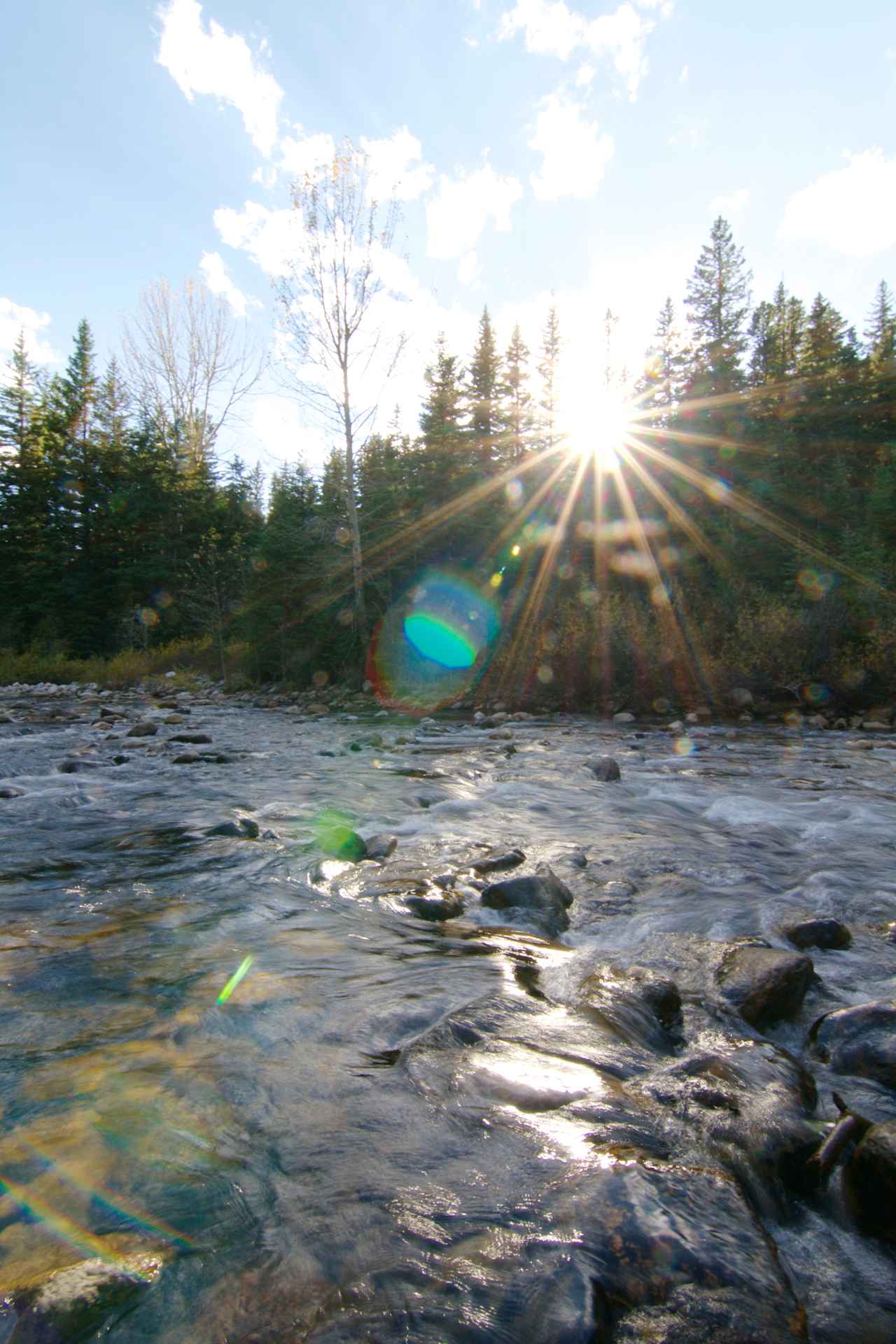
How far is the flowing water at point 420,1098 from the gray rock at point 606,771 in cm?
242

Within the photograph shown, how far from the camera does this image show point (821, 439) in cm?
2981

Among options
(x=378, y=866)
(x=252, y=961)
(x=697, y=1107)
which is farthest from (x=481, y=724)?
(x=697, y=1107)

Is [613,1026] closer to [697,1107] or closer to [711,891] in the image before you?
[697,1107]

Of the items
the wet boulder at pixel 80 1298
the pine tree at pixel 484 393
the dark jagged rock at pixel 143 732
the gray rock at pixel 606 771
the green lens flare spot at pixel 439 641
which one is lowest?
the gray rock at pixel 606 771

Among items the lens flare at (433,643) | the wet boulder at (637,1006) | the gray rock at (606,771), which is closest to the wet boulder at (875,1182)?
the wet boulder at (637,1006)

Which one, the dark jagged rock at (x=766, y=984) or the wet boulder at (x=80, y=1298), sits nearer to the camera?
the wet boulder at (x=80, y=1298)

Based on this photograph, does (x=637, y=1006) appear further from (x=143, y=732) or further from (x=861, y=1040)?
(x=143, y=732)

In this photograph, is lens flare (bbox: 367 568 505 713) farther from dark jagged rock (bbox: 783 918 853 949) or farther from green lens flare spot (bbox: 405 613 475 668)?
dark jagged rock (bbox: 783 918 853 949)

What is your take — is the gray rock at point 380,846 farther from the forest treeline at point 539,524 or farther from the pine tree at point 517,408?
the pine tree at point 517,408

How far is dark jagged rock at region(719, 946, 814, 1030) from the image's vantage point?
→ 88.4 inches

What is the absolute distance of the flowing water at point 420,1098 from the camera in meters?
1.21

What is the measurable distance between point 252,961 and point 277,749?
259 inches

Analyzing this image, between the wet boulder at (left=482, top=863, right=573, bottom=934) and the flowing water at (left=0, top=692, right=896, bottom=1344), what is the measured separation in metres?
0.07

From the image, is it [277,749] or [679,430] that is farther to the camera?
[679,430]
